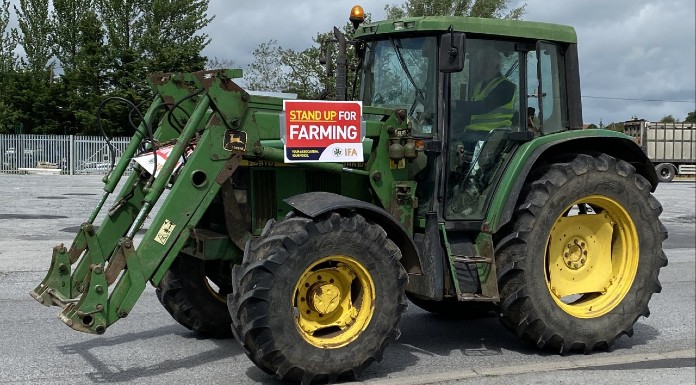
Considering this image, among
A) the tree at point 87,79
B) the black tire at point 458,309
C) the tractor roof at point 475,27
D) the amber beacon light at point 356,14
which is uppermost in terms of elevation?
the tree at point 87,79

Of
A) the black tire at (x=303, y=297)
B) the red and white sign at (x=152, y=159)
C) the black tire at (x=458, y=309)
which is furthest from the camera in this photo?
the black tire at (x=458, y=309)

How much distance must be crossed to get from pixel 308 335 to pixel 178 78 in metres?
2.24

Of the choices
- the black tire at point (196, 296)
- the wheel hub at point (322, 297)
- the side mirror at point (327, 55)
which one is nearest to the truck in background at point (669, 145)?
the side mirror at point (327, 55)

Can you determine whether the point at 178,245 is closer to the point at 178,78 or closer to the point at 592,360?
the point at 178,78

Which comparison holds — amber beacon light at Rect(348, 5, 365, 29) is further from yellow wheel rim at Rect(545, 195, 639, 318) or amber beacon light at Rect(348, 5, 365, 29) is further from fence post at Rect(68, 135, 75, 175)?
fence post at Rect(68, 135, 75, 175)

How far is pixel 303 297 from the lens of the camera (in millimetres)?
5230

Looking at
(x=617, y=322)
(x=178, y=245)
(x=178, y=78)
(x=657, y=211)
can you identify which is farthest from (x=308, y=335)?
(x=657, y=211)

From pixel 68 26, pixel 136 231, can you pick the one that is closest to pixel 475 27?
pixel 136 231

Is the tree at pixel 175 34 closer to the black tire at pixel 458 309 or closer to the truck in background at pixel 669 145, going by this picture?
the truck in background at pixel 669 145

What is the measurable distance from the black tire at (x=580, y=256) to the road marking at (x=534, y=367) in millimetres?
143

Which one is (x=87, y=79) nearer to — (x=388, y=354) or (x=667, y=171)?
(x=667, y=171)

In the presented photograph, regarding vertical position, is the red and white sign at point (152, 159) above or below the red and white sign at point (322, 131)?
below

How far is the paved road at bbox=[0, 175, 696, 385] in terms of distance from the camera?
547cm

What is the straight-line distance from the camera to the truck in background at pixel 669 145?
121 ft
